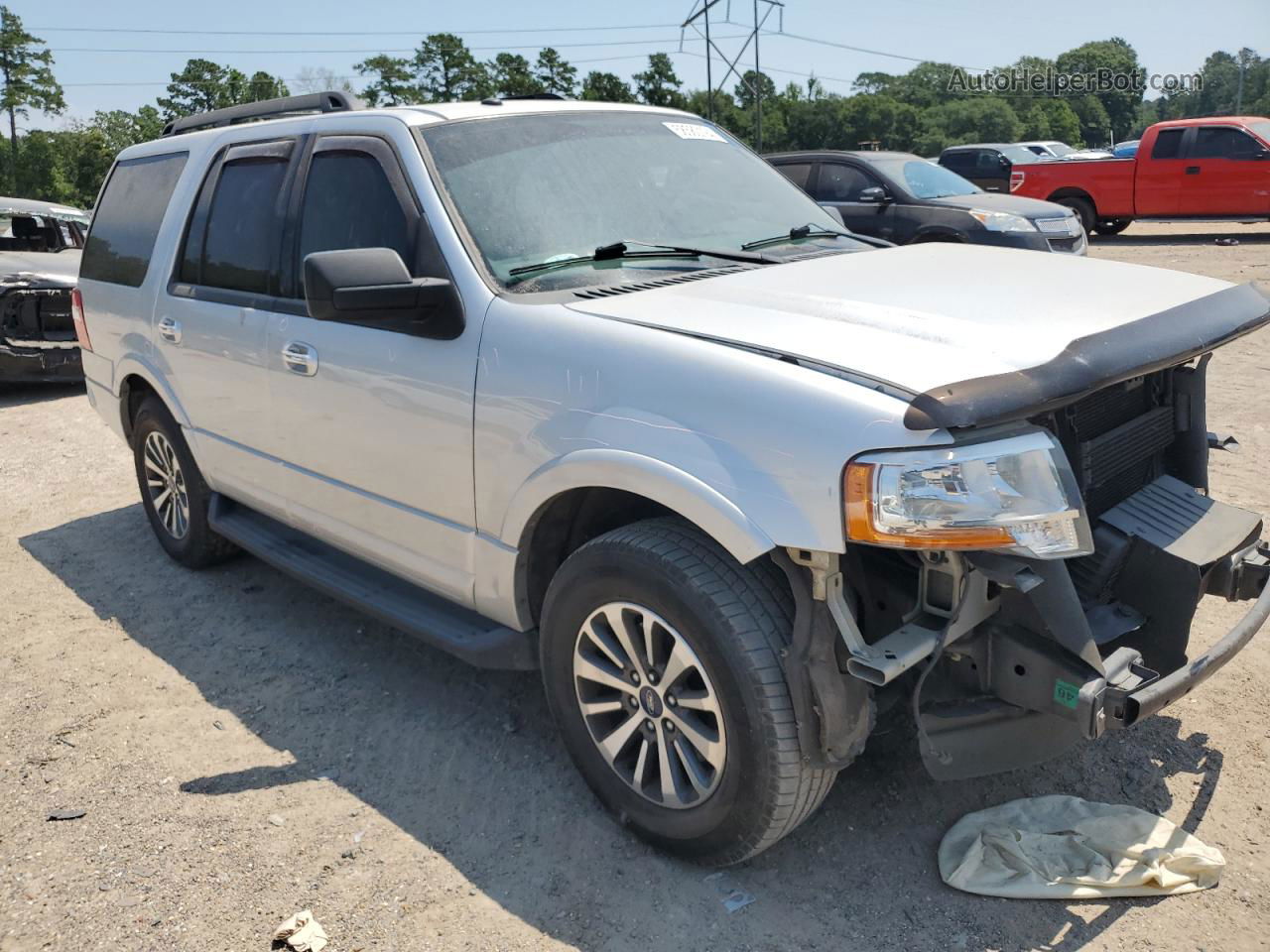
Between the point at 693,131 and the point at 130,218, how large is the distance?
2817mm

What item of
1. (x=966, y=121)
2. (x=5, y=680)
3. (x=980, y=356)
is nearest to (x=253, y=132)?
(x=5, y=680)

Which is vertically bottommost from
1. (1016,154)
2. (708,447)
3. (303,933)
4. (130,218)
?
(303,933)

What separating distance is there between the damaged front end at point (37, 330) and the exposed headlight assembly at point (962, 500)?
342 inches

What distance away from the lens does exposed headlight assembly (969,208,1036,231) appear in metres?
11.5

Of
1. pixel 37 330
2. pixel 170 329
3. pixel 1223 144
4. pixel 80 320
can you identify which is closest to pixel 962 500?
pixel 170 329

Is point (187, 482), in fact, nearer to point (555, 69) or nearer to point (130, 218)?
point (130, 218)

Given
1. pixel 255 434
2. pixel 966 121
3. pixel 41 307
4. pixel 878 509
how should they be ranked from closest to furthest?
pixel 878 509 → pixel 255 434 → pixel 41 307 → pixel 966 121

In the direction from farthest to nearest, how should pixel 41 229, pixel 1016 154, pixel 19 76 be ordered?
pixel 19 76 < pixel 1016 154 < pixel 41 229

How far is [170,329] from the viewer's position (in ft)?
15.3

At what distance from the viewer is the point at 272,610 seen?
4.84m

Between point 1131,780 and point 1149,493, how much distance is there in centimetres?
84

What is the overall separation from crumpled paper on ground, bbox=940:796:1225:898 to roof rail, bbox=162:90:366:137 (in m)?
3.35

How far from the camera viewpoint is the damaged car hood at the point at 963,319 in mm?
2381

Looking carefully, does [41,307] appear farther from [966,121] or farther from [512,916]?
[966,121]
